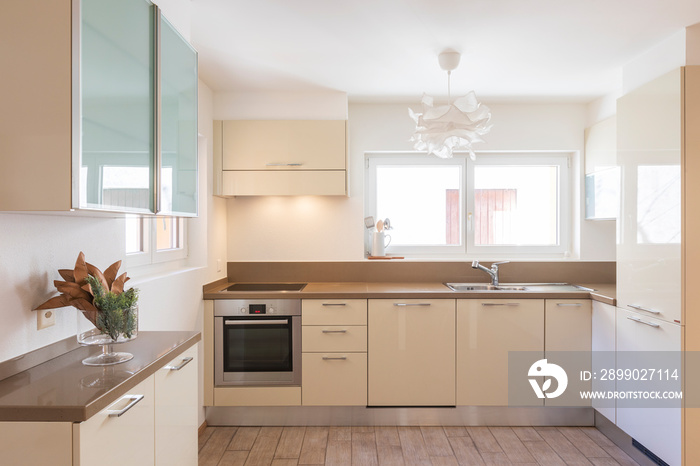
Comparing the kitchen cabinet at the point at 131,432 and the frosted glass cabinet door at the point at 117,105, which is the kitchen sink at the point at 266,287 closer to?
the kitchen cabinet at the point at 131,432

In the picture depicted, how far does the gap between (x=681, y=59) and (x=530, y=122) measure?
54.3 inches

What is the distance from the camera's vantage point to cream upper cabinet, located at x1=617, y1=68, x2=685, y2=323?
2.32m

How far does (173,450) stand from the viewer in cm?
167

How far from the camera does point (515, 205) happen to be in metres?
3.94

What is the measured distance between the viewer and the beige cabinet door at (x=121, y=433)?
3.70 feet

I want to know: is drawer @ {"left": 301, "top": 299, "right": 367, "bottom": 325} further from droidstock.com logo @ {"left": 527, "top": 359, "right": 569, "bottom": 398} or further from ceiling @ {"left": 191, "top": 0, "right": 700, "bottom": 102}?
ceiling @ {"left": 191, "top": 0, "right": 700, "bottom": 102}

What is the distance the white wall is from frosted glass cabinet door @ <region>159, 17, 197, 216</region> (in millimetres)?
1638

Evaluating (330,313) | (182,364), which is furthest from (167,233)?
(182,364)

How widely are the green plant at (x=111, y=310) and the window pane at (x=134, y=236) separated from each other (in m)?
1.04

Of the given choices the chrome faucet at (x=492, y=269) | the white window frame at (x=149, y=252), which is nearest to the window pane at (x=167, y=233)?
the white window frame at (x=149, y=252)

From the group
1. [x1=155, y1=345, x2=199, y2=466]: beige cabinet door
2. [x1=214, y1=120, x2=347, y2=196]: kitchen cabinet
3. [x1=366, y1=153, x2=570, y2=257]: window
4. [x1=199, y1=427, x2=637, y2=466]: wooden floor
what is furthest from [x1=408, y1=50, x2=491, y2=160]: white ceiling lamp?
[x1=199, y1=427, x2=637, y2=466]: wooden floor

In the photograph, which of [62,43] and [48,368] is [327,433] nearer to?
[48,368]

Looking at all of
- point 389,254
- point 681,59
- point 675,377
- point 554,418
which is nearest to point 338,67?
point 389,254

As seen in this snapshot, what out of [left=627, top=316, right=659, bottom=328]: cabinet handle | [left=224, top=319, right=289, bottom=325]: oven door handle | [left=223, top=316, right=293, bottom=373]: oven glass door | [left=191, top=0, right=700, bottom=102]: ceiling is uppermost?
[left=191, top=0, right=700, bottom=102]: ceiling
